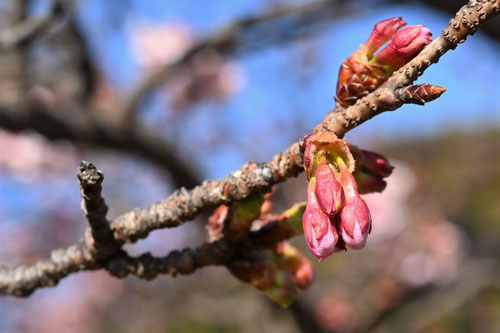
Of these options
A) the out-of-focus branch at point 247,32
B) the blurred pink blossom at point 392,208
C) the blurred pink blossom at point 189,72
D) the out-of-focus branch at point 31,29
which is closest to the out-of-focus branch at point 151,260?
the out-of-focus branch at point 31,29

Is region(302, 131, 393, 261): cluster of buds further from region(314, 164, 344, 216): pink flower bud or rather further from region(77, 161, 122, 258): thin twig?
region(77, 161, 122, 258): thin twig

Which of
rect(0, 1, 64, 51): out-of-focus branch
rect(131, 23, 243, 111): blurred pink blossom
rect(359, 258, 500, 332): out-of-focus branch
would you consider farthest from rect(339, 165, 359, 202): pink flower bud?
rect(131, 23, 243, 111): blurred pink blossom

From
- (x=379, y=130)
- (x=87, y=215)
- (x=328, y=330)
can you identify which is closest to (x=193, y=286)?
(x=328, y=330)

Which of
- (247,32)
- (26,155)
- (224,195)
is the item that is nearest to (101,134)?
(247,32)

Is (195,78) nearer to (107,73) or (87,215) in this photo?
(107,73)

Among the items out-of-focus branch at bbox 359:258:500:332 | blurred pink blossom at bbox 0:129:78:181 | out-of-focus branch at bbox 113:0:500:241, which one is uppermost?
blurred pink blossom at bbox 0:129:78:181

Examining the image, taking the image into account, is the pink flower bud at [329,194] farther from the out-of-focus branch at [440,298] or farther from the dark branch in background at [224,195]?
the out-of-focus branch at [440,298]

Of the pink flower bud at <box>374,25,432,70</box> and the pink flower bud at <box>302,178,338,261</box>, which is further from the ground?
the pink flower bud at <box>374,25,432,70</box>

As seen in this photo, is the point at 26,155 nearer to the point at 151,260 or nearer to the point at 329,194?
the point at 151,260
